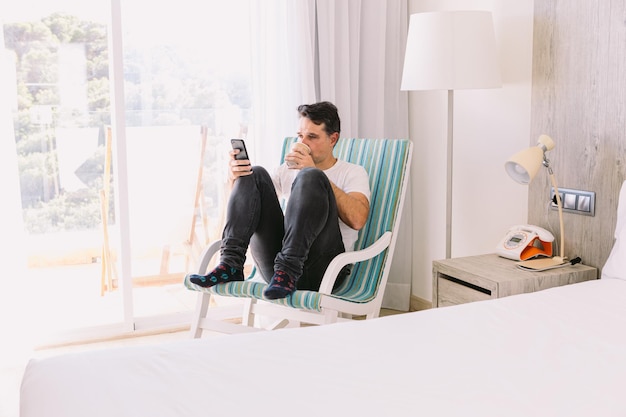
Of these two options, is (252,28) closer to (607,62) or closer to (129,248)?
(129,248)

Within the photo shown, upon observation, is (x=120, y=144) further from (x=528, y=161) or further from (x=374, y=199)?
(x=528, y=161)

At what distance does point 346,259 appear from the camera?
2.62 meters

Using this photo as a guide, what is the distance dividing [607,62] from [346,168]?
106cm

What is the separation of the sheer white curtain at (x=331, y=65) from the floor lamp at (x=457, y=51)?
676mm

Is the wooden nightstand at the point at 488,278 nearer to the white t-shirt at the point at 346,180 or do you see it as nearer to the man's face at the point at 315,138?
the white t-shirt at the point at 346,180

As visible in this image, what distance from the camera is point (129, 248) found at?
11.3ft

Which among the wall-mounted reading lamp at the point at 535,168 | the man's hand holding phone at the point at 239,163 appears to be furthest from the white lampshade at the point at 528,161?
the man's hand holding phone at the point at 239,163

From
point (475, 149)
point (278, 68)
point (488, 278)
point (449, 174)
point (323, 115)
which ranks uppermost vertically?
point (278, 68)

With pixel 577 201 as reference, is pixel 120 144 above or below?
above

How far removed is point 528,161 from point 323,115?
85cm

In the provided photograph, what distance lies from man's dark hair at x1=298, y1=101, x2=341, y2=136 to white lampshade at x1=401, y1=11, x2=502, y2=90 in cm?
41

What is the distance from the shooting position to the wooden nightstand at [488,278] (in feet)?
8.24

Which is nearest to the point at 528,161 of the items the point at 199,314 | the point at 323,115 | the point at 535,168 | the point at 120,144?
the point at 535,168

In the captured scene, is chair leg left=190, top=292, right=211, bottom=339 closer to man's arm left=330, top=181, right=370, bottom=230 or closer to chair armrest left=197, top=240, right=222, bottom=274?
chair armrest left=197, top=240, right=222, bottom=274
